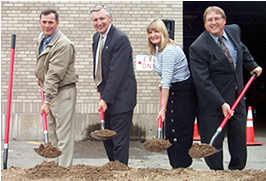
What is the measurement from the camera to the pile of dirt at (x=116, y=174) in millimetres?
2961

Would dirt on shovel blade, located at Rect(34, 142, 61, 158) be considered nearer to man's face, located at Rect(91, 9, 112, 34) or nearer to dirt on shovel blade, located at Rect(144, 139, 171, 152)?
dirt on shovel blade, located at Rect(144, 139, 171, 152)

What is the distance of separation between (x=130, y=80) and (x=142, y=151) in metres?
3.21

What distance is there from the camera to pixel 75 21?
308 inches

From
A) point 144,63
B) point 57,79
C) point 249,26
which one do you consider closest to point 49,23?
point 57,79

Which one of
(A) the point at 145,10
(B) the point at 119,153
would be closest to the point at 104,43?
(B) the point at 119,153

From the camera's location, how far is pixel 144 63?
7801 mm

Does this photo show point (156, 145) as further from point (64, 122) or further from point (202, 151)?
point (64, 122)

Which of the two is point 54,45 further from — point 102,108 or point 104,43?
point 102,108

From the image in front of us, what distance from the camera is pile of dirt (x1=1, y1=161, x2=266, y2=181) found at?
9.71 ft

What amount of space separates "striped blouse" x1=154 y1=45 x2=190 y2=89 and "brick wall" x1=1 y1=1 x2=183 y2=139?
365 cm

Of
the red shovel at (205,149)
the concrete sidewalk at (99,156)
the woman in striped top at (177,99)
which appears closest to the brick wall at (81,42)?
A: the concrete sidewalk at (99,156)

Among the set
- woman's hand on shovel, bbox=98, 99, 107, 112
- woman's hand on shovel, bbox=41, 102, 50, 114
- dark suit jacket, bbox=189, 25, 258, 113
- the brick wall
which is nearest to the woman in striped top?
dark suit jacket, bbox=189, 25, 258, 113

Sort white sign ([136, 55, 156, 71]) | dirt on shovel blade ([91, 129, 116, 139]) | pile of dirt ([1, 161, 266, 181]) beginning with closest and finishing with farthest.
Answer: pile of dirt ([1, 161, 266, 181])
dirt on shovel blade ([91, 129, 116, 139])
white sign ([136, 55, 156, 71])

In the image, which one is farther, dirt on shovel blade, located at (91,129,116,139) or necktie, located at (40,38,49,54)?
necktie, located at (40,38,49,54)
